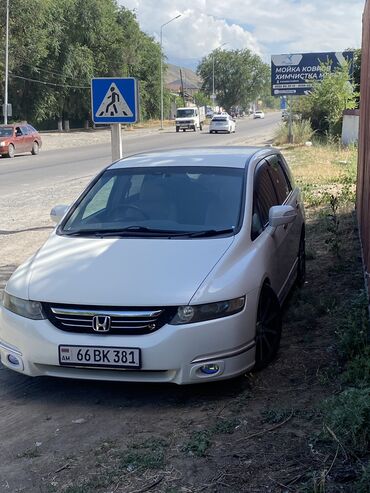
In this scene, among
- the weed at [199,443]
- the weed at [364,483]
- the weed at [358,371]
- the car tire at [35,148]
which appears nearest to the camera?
the weed at [364,483]

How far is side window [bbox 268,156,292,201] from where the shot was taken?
6.41m

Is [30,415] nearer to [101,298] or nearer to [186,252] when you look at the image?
[101,298]

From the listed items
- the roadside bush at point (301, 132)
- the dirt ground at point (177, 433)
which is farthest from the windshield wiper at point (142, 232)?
the roadside bush at point (301, 132)

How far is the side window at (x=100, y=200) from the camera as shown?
18.6 feet

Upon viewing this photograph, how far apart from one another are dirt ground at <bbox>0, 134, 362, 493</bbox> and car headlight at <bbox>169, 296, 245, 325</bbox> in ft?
1.91

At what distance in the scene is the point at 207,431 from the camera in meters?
3.83

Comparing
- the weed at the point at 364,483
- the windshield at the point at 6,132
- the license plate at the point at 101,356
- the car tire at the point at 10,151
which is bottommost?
the weed at the point at 364,483

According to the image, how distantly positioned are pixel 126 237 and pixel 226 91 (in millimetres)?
123010

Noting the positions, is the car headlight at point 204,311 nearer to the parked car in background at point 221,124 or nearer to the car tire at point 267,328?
the car tire at point 267,328

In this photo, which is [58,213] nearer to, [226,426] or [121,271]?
[121,271]

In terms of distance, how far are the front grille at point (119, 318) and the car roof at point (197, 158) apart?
2010mm

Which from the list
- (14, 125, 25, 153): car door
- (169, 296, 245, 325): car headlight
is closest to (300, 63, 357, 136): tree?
→ (14, 125, 25, 153): car door

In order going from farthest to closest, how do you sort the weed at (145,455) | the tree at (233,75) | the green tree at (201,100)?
the tree at (233,75), the green tree at (201,100), the weed at (145,455)

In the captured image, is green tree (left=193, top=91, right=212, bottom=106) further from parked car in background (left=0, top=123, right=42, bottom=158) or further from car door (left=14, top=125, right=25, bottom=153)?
car door (left=14, top=125, right=25, bottom=153)
